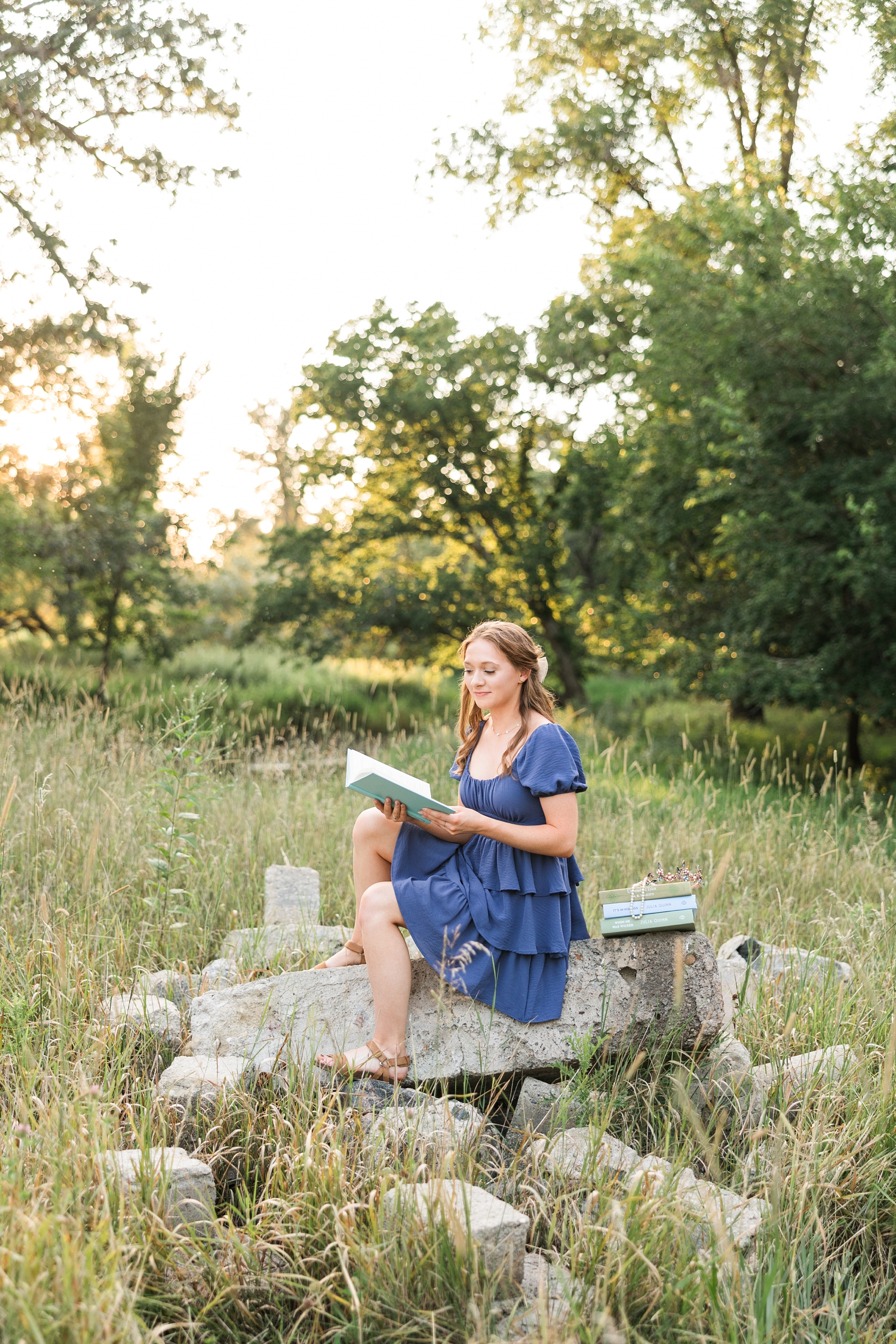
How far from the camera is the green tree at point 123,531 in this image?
36.6 ft

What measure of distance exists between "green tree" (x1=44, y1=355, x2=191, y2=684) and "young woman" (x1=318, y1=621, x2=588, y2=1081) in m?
8.78

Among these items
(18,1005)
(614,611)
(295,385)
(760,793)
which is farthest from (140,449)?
(18,1005)

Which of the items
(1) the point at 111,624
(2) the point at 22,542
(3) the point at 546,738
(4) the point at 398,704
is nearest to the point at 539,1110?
(3) the point at 546,738

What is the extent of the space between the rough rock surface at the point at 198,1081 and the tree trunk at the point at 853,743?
881cm

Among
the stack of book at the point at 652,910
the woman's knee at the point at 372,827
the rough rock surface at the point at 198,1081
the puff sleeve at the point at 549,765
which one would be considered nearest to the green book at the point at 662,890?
the stack of book at the point at 652,910

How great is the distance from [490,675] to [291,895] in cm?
164

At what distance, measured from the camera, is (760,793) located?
536 cm

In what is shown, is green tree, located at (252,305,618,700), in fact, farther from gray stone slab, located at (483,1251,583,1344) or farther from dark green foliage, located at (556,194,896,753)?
gray stone slab, located at (483,1251,583,1344)

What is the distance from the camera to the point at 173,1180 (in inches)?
81.5

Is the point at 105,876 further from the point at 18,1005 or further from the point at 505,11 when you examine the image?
the point at 505,11

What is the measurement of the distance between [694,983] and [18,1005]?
1956 millimetres

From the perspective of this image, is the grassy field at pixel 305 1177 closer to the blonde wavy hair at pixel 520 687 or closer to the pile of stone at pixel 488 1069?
the pile of stone at pixel 488 1069

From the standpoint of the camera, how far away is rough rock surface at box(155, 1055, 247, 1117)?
248 centimetres

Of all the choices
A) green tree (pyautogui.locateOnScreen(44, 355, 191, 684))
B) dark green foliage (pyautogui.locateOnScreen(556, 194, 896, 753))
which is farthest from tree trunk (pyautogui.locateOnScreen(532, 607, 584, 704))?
green tree (pyautogui.locateOnScreen(44, 355, 191, 684))
